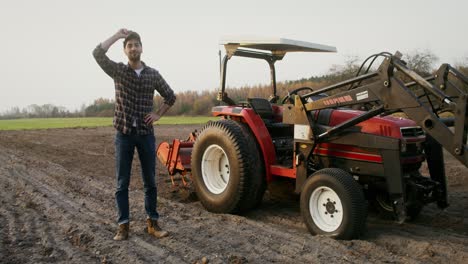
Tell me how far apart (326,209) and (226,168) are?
5.35ft

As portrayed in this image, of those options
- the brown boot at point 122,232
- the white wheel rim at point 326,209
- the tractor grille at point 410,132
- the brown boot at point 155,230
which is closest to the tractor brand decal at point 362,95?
the tractor grille at point 410,132

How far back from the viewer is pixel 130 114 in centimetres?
423

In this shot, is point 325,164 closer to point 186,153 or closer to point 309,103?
point 309,103

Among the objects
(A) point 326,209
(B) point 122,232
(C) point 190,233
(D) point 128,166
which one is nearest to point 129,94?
(D) point 128,166

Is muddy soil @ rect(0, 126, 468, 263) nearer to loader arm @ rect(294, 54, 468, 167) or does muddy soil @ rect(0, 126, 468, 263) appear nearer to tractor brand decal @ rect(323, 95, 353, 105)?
loader arm @ rect(294, 54, 468, 167)

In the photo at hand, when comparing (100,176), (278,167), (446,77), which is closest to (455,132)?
(446,77)

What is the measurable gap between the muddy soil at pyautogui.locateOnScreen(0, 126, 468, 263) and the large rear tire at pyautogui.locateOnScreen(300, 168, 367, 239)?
0.46 ft

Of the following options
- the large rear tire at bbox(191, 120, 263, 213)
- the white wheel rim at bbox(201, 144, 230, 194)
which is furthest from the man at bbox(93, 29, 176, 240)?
the white wheel rim at bbox(201, 144, 230, 194)

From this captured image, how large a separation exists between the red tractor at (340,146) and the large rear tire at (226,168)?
12 mm

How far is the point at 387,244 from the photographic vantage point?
13.6 ft

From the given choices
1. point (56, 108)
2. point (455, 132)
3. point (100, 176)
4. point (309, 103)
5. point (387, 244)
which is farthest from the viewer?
point (56, 108)

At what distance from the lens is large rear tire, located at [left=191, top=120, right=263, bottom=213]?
5070mm

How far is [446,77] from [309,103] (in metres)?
1.32

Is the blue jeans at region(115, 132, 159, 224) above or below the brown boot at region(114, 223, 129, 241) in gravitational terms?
above
